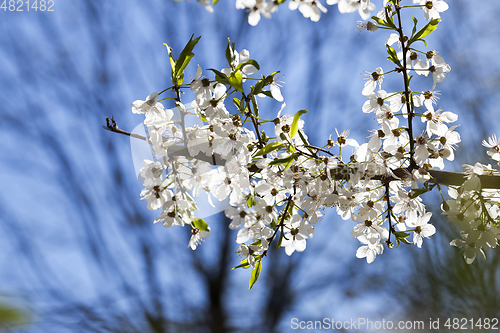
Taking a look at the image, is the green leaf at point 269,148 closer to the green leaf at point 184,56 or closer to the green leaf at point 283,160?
the green leaf at point 283,160

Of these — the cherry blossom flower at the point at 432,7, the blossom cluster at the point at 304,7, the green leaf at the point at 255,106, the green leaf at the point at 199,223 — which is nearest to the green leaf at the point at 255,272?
the green leaf at the point at 199,223

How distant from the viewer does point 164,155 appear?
476 mm

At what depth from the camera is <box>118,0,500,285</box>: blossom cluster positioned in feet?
1.39

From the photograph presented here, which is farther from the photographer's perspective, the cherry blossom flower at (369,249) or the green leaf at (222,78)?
the cherry blossom flower at (369,249)

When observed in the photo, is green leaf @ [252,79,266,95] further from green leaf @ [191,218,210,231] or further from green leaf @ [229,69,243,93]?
green leaf @ [191,218,210,231]

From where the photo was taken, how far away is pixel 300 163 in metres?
0.47

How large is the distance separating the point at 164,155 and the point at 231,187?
12 cm

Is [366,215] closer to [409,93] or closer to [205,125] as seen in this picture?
[409,93]

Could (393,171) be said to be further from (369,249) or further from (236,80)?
(236,80)

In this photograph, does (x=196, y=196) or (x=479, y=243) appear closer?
(x=479, y=243)

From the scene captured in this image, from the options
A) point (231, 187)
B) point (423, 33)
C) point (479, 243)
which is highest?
point (423, 33)

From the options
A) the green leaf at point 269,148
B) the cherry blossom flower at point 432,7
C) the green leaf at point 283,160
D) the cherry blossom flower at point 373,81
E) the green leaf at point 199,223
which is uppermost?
the cherry blossom flower at point 432,7

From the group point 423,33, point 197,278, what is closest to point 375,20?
point 423,33

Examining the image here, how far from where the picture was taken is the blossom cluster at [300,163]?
1.39 ft
